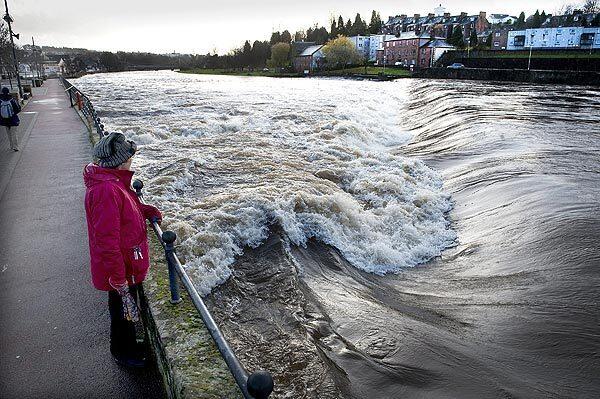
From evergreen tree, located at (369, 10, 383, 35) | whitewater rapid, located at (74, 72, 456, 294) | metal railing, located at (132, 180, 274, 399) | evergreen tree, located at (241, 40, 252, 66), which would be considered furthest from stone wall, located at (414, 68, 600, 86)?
evergreen tree, located at (369, 10, 383, 35)

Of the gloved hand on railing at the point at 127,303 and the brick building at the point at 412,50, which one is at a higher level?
the brick building at the point at 412,50

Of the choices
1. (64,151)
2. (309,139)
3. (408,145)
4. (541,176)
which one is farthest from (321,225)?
(408,145)

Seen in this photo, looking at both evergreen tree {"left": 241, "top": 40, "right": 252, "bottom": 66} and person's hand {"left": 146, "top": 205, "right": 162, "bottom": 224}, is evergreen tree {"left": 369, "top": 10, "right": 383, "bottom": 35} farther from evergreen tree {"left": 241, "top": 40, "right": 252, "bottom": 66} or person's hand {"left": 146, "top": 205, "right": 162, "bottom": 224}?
person's hand {"left": 146, "top": 205, "right": 162, "bottom": 224}

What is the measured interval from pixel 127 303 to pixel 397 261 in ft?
16.4

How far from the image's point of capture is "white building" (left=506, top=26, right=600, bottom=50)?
3306 inches

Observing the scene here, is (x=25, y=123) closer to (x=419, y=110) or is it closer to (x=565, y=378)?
(x=565, y=378)

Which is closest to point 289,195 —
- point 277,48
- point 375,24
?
point 277,48

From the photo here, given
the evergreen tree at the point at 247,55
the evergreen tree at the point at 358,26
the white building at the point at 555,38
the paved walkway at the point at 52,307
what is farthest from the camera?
the evergreen tree at the point at 358,26

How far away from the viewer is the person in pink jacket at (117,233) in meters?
3.17

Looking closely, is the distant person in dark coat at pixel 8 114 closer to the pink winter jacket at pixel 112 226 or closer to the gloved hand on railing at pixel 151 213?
the gloved hand on railing at pixel 151 213

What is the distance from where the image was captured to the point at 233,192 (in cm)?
948

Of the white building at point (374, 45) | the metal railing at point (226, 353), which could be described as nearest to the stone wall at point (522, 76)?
the metal railing at point (226, 353)

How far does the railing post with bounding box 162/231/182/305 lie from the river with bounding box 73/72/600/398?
1.08m

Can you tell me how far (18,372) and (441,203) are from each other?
8.96 m
